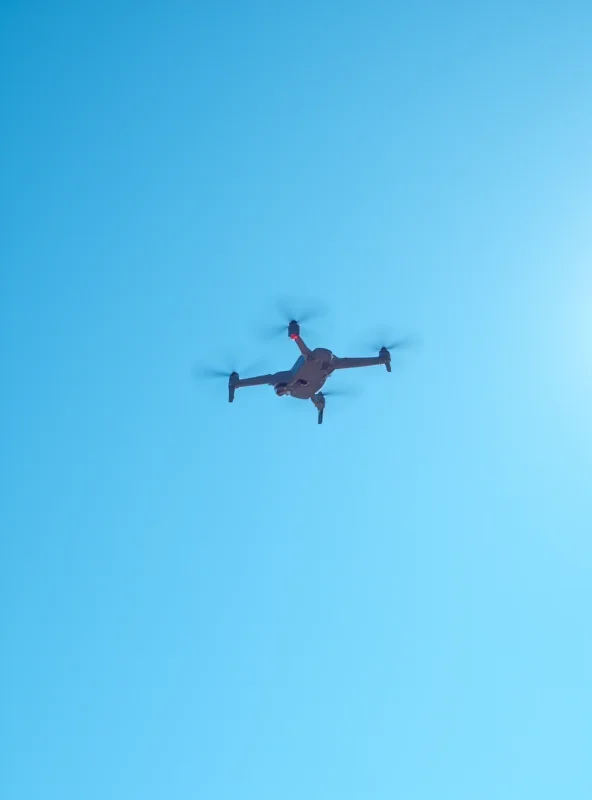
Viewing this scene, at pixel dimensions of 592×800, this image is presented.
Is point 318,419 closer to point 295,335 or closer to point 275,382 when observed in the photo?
point 275,382

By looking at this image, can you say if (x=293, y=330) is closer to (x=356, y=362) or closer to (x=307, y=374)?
(x=307, y=374)

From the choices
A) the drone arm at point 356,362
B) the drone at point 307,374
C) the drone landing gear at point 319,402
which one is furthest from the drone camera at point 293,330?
the drone landing gear at point 319,402

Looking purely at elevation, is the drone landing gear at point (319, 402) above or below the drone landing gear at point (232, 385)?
below

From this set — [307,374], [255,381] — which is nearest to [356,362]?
[307,374]

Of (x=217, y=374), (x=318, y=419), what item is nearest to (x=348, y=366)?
(x=318, y=419)

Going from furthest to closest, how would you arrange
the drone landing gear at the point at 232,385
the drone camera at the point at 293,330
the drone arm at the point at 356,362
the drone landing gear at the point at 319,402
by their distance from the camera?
the drone landing gear at the point at 232,385 < the drone landing gear at the point at 319,402 < the drone arm at the point at 356,362 < the drone camera at the point at 293,330

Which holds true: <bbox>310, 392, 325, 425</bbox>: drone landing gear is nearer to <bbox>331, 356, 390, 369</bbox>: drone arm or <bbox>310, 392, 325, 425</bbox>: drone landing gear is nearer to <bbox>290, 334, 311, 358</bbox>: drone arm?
<bbox>331, 356, 390, 369</bbox>: drone arm

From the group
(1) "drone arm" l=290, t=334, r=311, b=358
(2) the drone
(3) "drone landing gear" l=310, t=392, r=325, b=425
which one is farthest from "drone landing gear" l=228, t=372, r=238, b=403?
(1) "drone arm" l=290, t=334, r=311, b=358

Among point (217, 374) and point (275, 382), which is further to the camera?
point (217, 374)

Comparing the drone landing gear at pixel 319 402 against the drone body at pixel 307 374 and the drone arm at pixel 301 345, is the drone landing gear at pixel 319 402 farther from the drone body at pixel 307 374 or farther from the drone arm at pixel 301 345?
the drone arm at pixel 301 345
